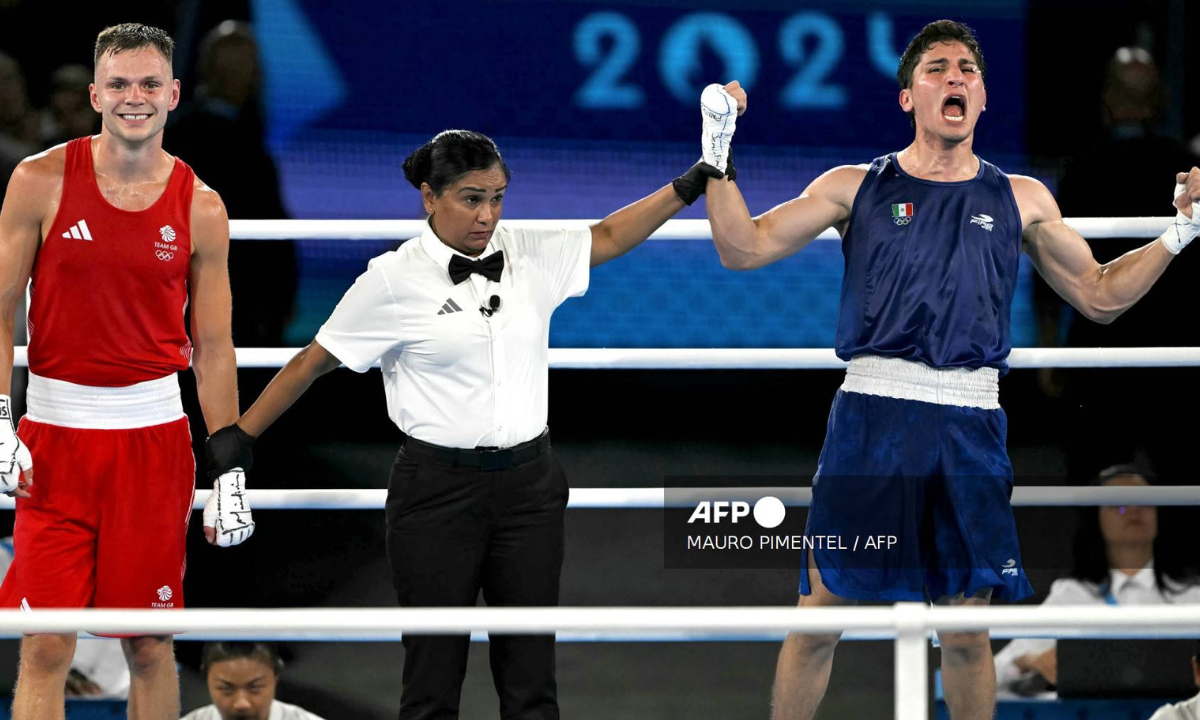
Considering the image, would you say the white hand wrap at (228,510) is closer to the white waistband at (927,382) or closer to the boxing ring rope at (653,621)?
the boxing ring rope at (653,621)

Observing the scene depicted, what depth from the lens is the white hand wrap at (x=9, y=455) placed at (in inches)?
84.4

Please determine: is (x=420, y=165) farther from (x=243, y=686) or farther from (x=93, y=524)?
(x=243, y=686)

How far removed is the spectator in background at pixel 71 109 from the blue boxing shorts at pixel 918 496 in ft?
8.16

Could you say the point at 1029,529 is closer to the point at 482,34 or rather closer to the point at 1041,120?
the point at 1041,120

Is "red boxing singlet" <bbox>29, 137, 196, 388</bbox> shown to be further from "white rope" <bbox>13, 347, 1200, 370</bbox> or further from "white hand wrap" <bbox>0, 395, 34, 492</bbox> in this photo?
"white rope" <bbox>13, 347, 1200, 370</bbox>

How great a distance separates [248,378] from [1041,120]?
2441mm

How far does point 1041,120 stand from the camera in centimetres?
418

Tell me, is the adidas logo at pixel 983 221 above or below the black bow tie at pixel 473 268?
above

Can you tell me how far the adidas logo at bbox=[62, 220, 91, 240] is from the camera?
2.24 meters

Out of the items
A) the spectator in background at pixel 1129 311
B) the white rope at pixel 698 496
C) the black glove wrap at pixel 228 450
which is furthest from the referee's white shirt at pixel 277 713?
the spectator in background at pixel 1129 311

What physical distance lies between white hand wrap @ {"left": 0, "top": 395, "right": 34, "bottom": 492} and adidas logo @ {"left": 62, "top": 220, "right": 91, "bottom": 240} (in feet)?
0.90

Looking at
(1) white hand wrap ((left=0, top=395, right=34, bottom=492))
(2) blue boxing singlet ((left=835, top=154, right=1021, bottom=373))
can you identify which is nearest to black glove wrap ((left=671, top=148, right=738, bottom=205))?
(2) blue boxing singlet ((left=835, top=154, right=1021, bottom=373))

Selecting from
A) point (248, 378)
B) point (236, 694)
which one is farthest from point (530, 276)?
point (248, 378)

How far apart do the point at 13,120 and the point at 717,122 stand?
8.72 feet
